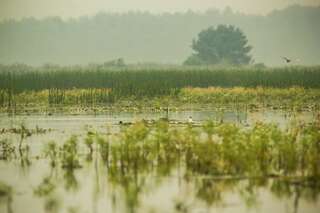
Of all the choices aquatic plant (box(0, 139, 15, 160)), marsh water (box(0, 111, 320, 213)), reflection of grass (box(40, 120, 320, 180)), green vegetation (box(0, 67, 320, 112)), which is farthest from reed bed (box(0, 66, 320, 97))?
marsh water (box(0, 111, 320, 213))

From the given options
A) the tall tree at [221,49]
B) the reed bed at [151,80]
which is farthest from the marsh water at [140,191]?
the tall tree at [221,49]

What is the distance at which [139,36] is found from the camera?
50.7 m

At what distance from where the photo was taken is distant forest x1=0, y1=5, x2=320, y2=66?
47.3m

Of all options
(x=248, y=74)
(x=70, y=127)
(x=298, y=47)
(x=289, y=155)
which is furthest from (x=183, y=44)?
(x=289, y=155)

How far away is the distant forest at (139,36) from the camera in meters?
47.3

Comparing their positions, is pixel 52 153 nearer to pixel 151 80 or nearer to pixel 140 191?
pixel 140 191

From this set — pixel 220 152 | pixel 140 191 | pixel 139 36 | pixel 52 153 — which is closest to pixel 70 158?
pixel 52 153

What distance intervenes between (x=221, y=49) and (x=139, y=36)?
21400 millimetres

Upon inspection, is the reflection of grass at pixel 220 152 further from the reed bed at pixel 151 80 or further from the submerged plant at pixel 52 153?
the reed bed at pixel 151 80

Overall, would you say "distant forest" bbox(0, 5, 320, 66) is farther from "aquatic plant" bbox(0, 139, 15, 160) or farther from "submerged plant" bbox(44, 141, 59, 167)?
"submerged plant" bbox(44, 141, 59, 167)

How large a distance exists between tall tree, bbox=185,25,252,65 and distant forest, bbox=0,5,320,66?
16.1m

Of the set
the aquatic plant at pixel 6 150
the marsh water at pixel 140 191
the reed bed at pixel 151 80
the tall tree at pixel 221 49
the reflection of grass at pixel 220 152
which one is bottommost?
the marsh water at pixel 140 191

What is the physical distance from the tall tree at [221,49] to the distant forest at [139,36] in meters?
16.1

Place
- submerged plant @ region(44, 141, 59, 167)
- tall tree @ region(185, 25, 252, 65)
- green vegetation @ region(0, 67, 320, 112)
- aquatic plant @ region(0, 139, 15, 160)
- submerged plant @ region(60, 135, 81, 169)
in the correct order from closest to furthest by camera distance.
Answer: submerged plant @ region(60, 135, 81, 169) < submerged plant @ region(44, 141, 59, 167) < aquatic plant @ region(0, 139, 15, 160) < green vegetation @ region(0, 67, 320, 112) < tall tree @ region(185, 25, 252, 65)
